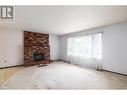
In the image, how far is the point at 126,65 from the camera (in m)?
4.06

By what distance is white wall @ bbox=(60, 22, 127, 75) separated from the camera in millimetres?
4152

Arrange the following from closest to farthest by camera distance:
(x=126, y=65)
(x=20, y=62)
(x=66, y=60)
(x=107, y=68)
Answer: (x=126, y=65)
(x=107, y=68)
(x=20, y=62)
(x=66, y=60)

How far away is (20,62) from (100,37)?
4.77 metres

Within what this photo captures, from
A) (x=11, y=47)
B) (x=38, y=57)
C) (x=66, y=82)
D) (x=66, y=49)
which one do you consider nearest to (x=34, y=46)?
(x=38, y=57)

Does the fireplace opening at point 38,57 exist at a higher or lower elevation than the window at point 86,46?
lower

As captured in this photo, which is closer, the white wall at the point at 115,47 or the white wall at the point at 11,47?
the white wall at the point at 115,47

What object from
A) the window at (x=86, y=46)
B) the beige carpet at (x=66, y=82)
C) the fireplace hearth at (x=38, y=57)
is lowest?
the beige carpet at (x=66, y=82)

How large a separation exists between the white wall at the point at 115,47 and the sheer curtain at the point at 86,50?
0.30 meters

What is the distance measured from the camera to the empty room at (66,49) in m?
3.58

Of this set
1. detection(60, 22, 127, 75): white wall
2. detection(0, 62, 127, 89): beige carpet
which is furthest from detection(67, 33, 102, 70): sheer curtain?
detection(0, 62, 127, 89): beige carpet

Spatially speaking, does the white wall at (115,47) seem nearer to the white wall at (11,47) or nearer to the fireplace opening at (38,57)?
the fireplace opening at (38,57)

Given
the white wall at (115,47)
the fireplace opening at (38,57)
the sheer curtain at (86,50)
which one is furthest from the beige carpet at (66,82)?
the fireplace opening at (38,57)
